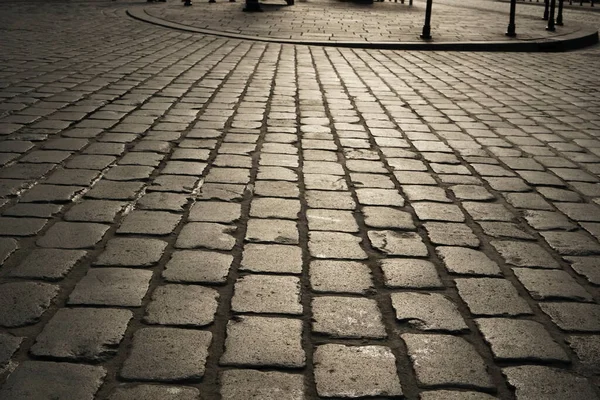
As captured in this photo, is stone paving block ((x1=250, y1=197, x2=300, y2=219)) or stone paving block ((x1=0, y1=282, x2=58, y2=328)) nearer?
stone paving block ((x1=0, y1=282, x2=58, y2=328))

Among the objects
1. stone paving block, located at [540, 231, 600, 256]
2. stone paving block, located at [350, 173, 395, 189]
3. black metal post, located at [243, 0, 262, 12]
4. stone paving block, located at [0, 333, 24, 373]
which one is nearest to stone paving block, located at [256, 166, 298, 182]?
stone paving block, located at [350, 173, 395, 189]

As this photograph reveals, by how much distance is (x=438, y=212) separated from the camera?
3.49 meters

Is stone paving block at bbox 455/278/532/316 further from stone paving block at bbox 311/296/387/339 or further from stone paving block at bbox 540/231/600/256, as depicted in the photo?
stone paving block at bbox 540/231/600/256

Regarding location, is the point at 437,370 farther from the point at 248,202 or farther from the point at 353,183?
the point at 353,183

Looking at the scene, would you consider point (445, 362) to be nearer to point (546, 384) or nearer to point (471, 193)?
point (546, 384)

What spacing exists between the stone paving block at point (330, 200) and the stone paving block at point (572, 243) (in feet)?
3.33

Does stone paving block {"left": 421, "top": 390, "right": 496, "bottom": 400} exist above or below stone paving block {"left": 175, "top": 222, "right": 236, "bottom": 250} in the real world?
below

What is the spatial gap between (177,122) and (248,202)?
1.98 m

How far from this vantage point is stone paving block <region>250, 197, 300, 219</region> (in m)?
3.35

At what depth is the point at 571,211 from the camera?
357 cm

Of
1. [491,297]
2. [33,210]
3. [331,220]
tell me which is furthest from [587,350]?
[33,210]

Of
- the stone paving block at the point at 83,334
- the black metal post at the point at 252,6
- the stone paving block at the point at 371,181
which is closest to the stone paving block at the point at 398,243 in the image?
the stone paving block at the point at 371,181

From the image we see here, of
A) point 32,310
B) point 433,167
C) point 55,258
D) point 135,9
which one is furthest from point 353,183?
point 135,9

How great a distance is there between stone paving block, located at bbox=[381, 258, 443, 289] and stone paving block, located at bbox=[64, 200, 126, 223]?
→ 1392 millimetres
